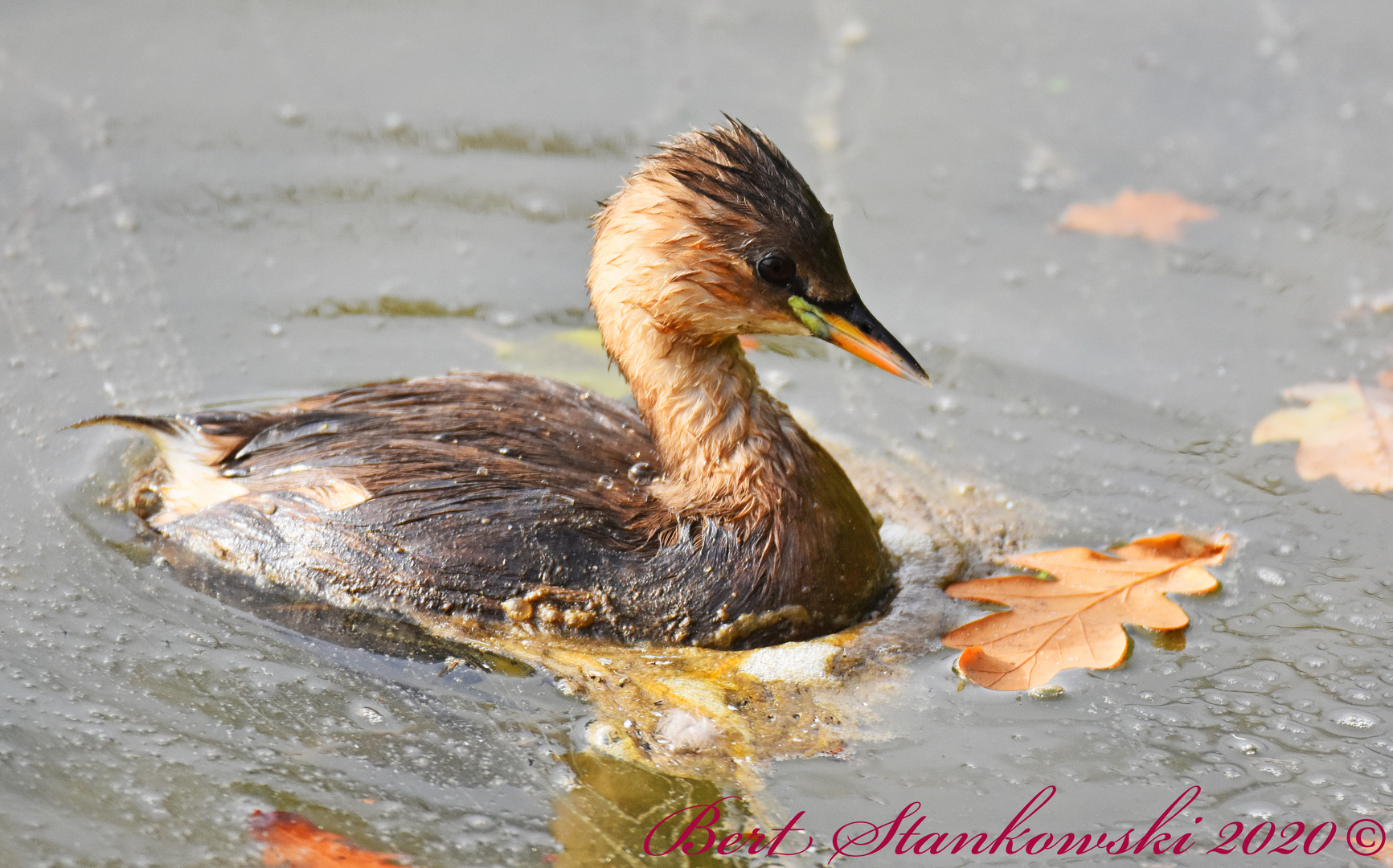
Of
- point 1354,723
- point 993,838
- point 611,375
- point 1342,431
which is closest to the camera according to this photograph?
point 993,838

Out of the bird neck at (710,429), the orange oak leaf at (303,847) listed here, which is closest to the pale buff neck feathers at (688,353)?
the bird neck at (710,429)

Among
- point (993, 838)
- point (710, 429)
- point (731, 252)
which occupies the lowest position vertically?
point (993, 838)

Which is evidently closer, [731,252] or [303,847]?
[303,847]

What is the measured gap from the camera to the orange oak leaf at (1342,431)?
5.14m

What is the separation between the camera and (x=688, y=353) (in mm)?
4262

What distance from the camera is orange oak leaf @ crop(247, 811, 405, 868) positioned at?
3.49m

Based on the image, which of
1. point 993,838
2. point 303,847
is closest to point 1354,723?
point 993,838

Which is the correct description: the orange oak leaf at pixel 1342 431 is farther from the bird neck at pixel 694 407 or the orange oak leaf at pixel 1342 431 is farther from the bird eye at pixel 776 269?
the bird eye at pixel 776 269

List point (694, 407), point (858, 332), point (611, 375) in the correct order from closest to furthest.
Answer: point (858, 332) → point (694, 407) → point (611, 375)

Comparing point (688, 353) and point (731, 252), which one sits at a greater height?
point (731, 252)

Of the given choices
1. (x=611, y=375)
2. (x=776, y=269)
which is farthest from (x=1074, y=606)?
(x=611, y=375)

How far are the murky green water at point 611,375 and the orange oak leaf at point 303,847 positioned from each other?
0.05 metres

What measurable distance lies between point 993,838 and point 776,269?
1643mm

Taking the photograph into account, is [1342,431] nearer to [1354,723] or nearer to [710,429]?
[1354,723]
